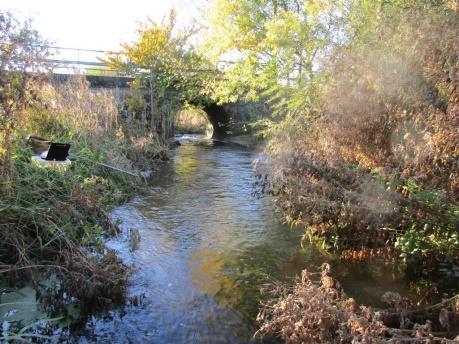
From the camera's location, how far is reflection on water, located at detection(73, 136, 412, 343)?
472cm

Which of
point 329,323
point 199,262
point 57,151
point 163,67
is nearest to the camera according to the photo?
point 329,323

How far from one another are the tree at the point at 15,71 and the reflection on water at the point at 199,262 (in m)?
2.42

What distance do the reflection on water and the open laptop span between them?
5.46ft

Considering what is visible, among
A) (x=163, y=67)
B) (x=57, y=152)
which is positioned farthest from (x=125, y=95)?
(x=57, y=152)

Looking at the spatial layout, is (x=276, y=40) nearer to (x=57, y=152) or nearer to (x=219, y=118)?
(x=57, y=152)

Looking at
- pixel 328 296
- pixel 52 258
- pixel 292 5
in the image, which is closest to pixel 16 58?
pixel 52 258

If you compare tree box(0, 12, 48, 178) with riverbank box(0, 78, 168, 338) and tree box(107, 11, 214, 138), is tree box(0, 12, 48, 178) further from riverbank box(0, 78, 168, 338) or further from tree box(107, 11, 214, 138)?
tree box(107, 11, 214, 138)

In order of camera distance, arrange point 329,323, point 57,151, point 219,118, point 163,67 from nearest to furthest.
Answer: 1. point 329,323
2. point 57,151
3. point 163,67
4. point 219,118

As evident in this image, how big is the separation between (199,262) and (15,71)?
349cm

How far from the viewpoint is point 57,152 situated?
302 inches

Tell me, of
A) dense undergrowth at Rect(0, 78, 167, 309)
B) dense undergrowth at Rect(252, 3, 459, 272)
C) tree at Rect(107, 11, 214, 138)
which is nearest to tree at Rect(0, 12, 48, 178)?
dense undergrowth at Rect(0, 78, 167, 309)

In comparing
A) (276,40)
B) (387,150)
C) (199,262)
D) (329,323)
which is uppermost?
(276,40)

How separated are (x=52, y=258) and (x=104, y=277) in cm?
98

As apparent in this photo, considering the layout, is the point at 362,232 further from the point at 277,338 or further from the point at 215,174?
the point at 215,174
